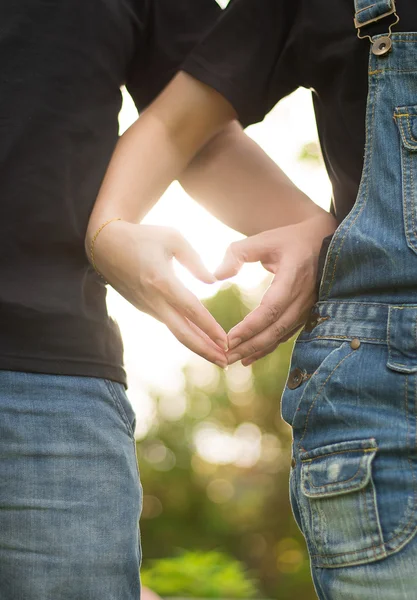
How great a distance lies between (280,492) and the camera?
1362 cm

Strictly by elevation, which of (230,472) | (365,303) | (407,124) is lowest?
(230,472)

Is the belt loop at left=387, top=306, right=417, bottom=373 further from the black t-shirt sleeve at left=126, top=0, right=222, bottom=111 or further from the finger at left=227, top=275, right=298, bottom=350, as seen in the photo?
the black t-shirt sleeve at left=126, top=0, right=222, bottom=111

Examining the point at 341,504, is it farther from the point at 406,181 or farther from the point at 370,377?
the point at 406,181

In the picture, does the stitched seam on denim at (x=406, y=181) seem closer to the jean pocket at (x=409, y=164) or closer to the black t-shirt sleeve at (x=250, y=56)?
the jean pocket at (x=409, y=164)

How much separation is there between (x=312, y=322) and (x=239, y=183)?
0.35 metres

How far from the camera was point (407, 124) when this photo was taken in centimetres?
105

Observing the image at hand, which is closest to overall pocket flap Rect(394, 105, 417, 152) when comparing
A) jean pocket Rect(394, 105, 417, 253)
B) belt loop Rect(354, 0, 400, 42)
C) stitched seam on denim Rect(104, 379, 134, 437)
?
jean pocket Rect(394, 105, 417, 253)

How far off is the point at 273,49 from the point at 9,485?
30.7 inches

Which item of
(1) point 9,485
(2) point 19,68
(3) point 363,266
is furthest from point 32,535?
(2) point 19,68

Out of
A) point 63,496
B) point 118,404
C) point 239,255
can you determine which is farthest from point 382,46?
point 63,496

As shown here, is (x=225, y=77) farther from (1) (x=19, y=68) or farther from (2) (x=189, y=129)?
(1) (x=19, y=68)

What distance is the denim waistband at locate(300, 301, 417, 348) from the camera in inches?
39.1

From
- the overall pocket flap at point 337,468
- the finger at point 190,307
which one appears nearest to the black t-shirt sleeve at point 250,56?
the finger at point 190,307

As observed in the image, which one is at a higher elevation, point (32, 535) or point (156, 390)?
point (32, 535)
